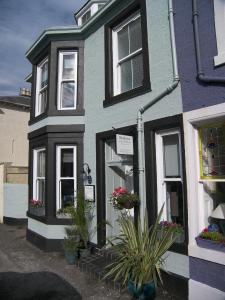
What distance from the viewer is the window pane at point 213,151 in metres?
4.51

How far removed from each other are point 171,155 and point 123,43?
324 centimetres

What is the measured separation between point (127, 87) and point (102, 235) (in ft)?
11.9

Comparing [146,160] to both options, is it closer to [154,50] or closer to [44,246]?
[154,50]

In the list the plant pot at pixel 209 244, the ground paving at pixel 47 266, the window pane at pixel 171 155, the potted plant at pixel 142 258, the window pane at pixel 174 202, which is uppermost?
the window pane at pixel 171 155

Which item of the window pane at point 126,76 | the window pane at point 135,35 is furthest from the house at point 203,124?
the window pane at point 126,76

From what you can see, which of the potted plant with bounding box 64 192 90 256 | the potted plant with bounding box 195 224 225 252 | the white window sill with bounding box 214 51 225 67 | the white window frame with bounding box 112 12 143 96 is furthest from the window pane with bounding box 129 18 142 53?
the potted plant with bounding box 195 224 225 252

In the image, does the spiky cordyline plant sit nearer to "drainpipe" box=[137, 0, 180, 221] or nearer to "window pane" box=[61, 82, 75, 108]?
"drainpipe" box=[137, 0, 180, 221]

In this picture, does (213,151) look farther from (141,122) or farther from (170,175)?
(141,122)

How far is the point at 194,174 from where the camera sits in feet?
15.2

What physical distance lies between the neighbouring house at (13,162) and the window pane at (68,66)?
20.0 feet

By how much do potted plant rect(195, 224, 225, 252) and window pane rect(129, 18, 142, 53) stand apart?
4.21 metres

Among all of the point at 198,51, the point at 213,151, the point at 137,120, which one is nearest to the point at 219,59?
the point at 198,51

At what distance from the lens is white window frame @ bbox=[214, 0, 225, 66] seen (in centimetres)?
432

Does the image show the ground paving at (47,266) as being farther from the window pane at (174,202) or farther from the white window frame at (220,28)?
the white window frame at (220,28)
